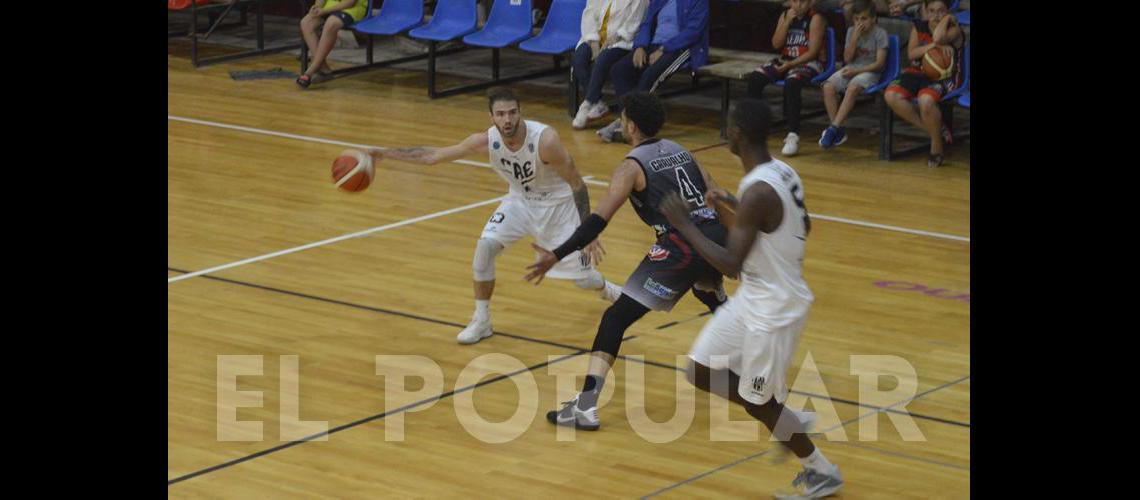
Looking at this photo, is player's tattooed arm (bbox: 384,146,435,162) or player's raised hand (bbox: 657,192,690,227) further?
player's tattooed arm (bbox: 384,146,435,162)

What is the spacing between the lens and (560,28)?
15.3 meters

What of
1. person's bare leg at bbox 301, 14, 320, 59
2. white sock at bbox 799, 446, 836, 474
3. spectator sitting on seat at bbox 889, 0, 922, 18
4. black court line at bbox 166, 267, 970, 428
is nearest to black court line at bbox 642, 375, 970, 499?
black court line at bbox 166, 267, 970, 428

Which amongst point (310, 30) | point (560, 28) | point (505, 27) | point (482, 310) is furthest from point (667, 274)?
point (310, 30)

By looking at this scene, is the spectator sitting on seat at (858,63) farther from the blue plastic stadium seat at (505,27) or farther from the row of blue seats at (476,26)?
the blue plastic stadium seat at (505,27)

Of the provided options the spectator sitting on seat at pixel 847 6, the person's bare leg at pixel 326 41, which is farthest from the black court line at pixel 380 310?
the person's bare leg at pixel 326 41

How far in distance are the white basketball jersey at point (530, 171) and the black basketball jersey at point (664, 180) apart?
1.16 m

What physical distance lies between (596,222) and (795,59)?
729 centimetres

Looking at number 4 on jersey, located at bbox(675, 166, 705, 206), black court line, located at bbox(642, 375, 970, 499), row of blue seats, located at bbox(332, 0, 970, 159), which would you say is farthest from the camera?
row of blue seats, located at bbox(332, 0, 970, 159)

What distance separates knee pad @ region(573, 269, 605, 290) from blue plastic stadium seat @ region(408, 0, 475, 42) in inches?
285

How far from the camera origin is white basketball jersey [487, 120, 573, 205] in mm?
8062

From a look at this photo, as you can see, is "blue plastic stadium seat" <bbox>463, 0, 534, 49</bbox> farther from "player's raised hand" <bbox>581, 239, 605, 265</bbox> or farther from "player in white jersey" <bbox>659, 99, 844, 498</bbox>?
"player in white jersey" <bbox>659, 99, 844, 498</bbox>

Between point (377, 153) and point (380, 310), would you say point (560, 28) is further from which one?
point (377, 153)

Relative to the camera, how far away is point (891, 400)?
738 centimetres

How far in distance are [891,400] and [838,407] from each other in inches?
11.1
